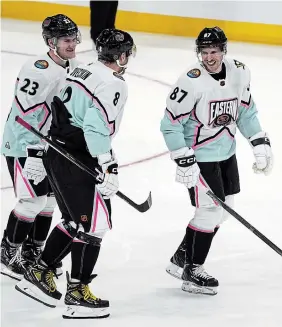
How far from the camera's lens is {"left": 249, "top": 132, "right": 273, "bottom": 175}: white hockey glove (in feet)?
11.7

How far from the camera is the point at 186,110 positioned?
3408 millimetres

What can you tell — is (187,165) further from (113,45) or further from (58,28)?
(58,28)

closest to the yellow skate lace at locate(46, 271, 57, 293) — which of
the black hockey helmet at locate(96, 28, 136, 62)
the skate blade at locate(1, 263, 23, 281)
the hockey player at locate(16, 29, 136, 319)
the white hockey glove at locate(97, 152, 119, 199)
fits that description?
the hockey player at locate(16, 29, 136, 319)

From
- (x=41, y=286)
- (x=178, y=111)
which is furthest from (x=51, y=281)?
(x=178, y=111)

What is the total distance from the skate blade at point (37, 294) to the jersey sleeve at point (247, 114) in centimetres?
100

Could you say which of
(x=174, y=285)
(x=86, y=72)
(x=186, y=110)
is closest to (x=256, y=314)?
(x=174, y=285)

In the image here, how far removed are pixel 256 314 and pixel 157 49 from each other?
5271 millimetres

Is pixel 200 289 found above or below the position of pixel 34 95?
below

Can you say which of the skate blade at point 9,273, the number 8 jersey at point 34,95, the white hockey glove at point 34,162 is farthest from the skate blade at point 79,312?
the number 8 jersey at point 34,95

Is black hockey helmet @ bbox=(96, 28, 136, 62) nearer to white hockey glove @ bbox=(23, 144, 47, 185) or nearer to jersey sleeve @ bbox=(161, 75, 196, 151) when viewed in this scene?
jersey sleeve @ bbox=(161, 75, 196, 151)

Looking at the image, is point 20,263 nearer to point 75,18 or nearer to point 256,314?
point 256,314

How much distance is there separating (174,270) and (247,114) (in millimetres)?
707

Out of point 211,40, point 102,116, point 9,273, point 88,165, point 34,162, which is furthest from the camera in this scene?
point 9,273

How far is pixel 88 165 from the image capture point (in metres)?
3.30
